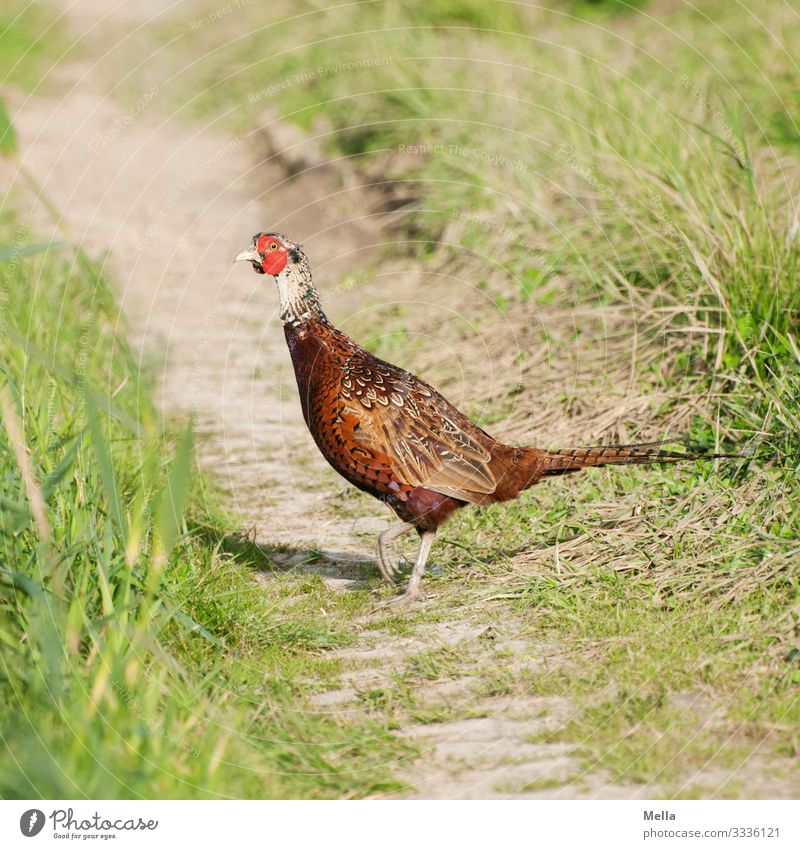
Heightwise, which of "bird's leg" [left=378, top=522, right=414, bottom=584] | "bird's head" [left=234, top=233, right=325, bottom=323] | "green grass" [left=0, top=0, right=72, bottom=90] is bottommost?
"bird's leg" [left=378, top=522, right=414, bottom=584]

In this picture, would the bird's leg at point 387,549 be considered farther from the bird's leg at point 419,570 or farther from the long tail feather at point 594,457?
the long tail feather at point 594,457

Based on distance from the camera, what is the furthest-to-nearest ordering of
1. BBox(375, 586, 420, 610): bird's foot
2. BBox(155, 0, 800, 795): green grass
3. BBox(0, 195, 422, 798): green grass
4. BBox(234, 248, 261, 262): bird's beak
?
BBox(234, 248, 261, 262): bird's beak
BBox(375, 586, 420, 610): bird's foot
BBox(155, 0, 800, 795): green grass
BBox(0, 195, 422, 798): green grass

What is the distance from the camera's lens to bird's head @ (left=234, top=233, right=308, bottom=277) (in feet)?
16.9

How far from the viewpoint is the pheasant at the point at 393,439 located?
4898mm

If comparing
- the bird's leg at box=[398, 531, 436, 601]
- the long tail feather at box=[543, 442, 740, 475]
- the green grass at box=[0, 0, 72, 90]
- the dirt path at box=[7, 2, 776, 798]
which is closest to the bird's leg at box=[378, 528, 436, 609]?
the bird's leg at box=[398, 531, 436, 601]

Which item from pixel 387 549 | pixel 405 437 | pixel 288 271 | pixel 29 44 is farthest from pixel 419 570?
pixel 29 44

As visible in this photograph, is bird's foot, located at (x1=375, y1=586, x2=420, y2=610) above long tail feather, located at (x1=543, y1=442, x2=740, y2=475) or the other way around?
the other way around

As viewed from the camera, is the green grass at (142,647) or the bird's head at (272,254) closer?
the green grass at (142,647)

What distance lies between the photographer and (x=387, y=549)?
5.25 metres

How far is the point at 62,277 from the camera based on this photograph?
8.02 meters

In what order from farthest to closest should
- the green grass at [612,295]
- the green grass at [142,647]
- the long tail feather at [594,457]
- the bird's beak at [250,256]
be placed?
1. the bird's beak at [250,256]
2. the long tail feather at [594,457]
3. the green grass at [612,295]
4. the green grass at [142,647]

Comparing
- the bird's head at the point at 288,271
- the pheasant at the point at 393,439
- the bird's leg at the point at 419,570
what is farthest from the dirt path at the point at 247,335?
the bird's head at the point at 288,271

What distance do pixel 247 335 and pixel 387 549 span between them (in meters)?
4.07

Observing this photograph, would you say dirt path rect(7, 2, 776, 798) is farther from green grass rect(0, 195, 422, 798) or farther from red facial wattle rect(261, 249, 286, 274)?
red facial wattle rect(261, 249, 286, 274)
